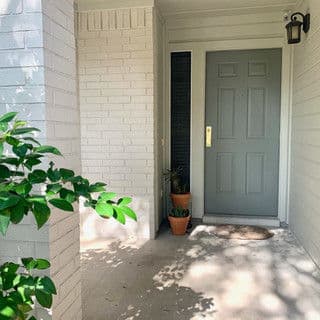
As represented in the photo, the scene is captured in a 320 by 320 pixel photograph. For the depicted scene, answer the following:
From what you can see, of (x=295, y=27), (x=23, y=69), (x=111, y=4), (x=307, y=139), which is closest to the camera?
(x=23, y=69)

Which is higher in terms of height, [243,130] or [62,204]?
[243,130]

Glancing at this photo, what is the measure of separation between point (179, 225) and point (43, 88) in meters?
2.38

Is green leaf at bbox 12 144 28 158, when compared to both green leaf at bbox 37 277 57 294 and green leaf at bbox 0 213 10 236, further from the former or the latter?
green leaf at bbox 37 277 57 294

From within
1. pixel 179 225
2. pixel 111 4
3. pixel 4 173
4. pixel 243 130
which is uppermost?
pixel 111 4

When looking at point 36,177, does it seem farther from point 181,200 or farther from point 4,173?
point 181,200

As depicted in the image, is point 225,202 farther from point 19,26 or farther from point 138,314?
point 19,26

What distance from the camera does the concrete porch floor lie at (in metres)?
1.95

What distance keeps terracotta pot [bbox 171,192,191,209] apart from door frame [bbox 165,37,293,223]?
0.67 feet

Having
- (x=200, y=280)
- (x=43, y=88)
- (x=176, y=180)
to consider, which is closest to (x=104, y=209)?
(x=43, y=88)

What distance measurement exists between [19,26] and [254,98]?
2.89 m

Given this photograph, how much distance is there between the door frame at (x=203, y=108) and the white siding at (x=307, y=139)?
15cm

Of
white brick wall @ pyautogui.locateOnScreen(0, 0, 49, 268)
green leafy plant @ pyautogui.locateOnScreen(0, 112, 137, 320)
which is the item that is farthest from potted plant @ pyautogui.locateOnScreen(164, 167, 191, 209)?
green leafy plant @ pyautogui.locateOnScreen(0, 112, 137, 320)

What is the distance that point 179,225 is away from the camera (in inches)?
132

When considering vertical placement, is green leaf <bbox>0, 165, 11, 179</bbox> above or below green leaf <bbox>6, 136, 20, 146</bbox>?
below
